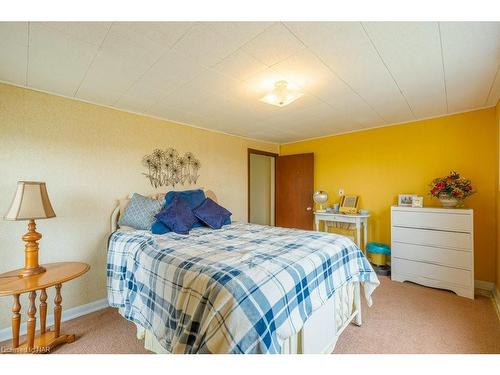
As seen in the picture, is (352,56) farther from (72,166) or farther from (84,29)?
(72,166)

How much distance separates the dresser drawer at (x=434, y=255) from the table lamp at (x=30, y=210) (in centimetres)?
377

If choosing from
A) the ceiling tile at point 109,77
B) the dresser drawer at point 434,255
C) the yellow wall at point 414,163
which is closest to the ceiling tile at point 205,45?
the ceiling tile at point 109,77

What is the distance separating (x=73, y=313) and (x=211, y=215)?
1655 millimetres

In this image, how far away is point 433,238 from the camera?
2.71m

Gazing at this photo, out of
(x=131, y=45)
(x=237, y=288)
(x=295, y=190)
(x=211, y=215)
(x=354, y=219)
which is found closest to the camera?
(x=237, y=288)

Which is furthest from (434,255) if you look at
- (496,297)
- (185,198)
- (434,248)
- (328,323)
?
(185,198)

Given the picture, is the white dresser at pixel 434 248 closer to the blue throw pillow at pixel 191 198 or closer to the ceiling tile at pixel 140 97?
the blue throw pillow at pixel 191 198

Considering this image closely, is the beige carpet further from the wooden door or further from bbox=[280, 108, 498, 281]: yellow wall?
the wooden door

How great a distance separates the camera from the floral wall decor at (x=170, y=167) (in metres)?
2.87

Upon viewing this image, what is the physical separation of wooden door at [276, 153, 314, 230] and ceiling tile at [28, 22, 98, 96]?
3.49m

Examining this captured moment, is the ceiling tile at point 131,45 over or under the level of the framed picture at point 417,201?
over

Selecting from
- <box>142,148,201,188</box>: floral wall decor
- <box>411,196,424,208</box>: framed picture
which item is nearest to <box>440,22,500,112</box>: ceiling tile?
<box>411,196,424,208</box>: framed picture

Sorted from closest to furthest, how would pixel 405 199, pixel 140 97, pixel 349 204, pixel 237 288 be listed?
pixel 237 288
pixel 140 97
pixel 405 199
pixel 349 204

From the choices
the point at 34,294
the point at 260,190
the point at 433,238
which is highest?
the point at 260,190
